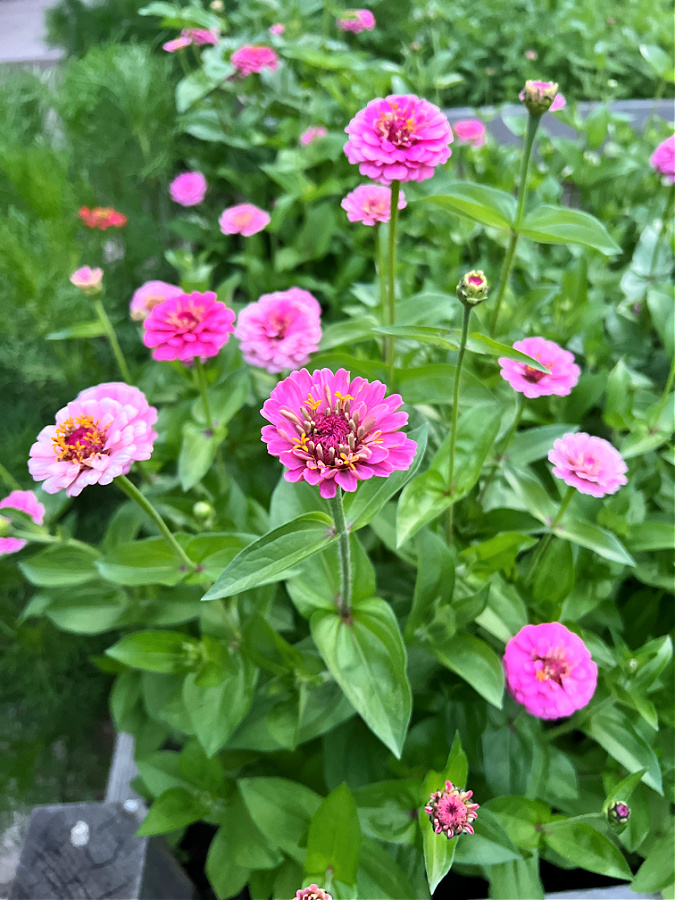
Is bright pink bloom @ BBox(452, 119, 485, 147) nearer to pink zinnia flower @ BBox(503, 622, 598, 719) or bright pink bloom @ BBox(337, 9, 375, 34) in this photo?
bright pink bloom @ BBox(337, 9, 375, 34)

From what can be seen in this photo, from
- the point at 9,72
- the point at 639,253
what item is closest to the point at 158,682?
the point at 639,253

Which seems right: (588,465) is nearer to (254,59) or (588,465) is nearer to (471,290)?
(471,290)

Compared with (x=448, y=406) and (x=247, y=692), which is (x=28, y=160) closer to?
(x=448, y=406)

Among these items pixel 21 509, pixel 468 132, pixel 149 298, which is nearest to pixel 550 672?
pixel 21 509

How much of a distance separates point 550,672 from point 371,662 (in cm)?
16

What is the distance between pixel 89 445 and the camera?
43cm

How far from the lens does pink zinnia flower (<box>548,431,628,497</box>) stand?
524 mm

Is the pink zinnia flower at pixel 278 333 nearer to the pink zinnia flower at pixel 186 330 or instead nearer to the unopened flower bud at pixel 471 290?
the pink zinnia flower at pixel 186 330

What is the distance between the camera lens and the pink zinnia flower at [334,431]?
328 mm

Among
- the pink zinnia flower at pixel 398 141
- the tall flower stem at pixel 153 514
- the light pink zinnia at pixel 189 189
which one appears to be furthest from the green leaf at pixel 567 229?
the light pink zinnia at pixel 189 189

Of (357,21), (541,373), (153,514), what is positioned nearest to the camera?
(153,514)

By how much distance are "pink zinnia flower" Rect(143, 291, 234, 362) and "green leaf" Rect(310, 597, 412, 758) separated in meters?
0.28

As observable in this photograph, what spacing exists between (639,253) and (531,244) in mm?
181

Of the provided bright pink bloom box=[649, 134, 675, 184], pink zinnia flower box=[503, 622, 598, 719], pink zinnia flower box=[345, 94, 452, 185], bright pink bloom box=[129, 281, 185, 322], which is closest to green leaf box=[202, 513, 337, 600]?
pink zinnia flower box=[503, 622, 598, 719]
